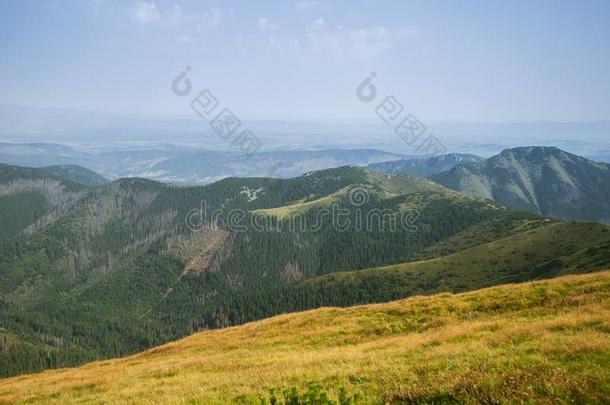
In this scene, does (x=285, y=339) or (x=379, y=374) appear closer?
(x=379, y=374)

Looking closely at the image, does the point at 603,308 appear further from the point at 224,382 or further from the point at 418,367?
the point at 224,382

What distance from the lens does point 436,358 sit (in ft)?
64.9

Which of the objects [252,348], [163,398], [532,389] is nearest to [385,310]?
[252,348]

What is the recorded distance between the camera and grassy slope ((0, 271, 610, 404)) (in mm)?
13445

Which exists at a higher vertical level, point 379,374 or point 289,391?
point 289,391

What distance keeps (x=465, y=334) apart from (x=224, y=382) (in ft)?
47.7

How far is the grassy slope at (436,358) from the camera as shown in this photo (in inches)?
529

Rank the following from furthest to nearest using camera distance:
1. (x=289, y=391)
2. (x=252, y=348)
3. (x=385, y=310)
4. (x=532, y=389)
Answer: (x=385, y=310)
(x=252, y=348)
(x=289, y=391)
(x=532, y=389)

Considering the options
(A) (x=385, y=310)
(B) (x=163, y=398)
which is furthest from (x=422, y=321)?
(B) (x=163, y=398)

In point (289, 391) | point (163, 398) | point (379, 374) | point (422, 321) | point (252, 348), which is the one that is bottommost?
point (252, 348)

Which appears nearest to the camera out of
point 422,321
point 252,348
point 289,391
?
point 289,391

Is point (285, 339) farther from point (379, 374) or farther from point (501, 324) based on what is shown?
point (379, 374)

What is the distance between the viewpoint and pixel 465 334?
1029 inches

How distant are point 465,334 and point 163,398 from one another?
17.5 m
